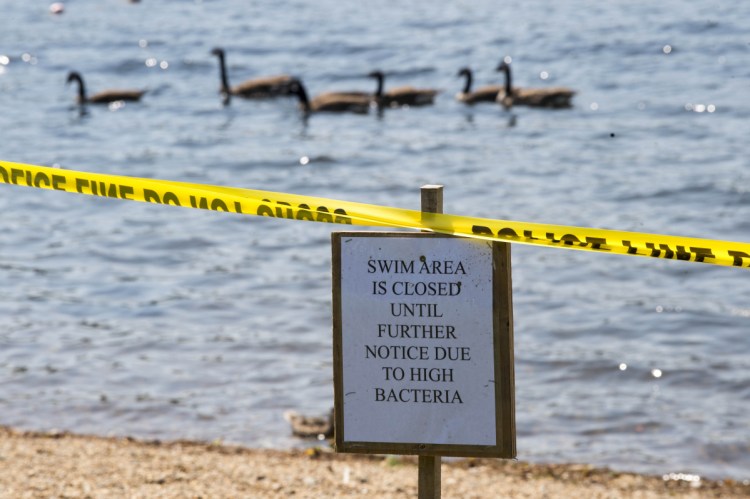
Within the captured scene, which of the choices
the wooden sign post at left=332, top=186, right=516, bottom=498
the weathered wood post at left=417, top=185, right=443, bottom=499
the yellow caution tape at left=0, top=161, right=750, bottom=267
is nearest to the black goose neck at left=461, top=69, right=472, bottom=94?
→ the yellow caution tape at left=0, top=161, right=750, bottom=267

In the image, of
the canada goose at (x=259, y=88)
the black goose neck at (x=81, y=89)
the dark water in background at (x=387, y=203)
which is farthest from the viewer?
the black goose neck at (x=81, y=89)

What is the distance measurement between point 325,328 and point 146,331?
155 cm

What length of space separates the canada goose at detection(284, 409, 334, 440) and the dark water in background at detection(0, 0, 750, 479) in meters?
0.14

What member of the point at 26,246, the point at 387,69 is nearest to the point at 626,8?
the point at 387,69

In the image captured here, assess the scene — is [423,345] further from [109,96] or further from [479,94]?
[109,96]

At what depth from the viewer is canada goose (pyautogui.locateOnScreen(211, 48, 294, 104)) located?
25328 millimetres

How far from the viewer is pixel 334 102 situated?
23.8m

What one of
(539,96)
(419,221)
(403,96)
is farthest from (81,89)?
(419,221)

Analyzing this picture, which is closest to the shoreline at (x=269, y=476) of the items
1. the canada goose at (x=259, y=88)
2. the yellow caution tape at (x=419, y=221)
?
the yellow caution tape at (x=419, y=221)

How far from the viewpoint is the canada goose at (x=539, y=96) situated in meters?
22.5

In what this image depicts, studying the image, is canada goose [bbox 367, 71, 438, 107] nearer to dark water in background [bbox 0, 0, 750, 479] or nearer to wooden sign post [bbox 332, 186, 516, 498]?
dark water in background [bbox 0, 0, 750, 479]

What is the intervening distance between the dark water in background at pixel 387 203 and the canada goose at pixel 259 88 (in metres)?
0.35

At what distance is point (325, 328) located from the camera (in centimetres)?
1094

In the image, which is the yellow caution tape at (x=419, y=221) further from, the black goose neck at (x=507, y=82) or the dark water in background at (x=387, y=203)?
the black goose neck at (x=507, y=82)
